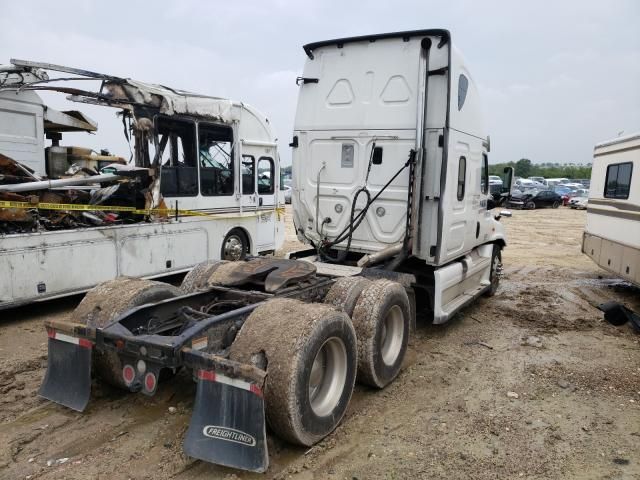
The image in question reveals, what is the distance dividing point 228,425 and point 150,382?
2.32 ft

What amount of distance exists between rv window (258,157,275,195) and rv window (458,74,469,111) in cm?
528

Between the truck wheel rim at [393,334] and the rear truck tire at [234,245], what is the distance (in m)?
5.26

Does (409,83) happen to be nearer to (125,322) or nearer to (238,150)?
(125,322)

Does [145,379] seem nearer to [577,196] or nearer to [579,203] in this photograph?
[579,203]

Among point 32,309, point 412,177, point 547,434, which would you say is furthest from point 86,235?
point 547,434

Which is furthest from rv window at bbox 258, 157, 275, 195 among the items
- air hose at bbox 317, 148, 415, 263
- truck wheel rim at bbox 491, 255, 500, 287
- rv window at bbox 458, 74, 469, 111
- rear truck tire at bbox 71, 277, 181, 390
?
rear truck tire at bbox 71, 277, 181, 390

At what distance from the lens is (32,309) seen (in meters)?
7.21

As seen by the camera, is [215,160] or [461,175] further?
[215,160]

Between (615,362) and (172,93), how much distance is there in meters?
7.61

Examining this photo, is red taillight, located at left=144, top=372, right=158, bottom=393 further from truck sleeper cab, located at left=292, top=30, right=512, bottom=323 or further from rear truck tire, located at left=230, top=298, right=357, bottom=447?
truck sleeper cab, located at left=292, top=30, right=512, bottom=323

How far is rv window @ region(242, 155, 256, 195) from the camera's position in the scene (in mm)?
9953

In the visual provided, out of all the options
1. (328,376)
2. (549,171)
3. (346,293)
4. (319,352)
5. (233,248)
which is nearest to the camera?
(319,352)

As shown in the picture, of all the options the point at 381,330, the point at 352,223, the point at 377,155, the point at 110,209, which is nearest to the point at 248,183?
the point at 110,209

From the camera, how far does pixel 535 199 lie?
32.4m
